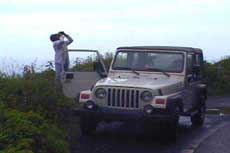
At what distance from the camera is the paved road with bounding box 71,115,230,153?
37.1ft

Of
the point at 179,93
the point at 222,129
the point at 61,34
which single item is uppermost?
the point at 61,34

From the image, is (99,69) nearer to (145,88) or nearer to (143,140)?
(145,88)

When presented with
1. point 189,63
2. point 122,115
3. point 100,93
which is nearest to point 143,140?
point 122,115

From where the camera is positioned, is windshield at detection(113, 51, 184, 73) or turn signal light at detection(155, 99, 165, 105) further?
windshield at detection(113, 51, 184, 73)

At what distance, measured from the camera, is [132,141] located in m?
12.4

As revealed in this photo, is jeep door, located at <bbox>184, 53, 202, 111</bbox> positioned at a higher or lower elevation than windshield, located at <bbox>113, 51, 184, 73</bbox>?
lower

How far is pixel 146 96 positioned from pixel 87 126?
142 cm

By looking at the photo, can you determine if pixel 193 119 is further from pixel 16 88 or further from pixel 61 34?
pixel 16 88

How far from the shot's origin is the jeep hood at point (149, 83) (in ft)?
41.1

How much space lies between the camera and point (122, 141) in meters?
12.3

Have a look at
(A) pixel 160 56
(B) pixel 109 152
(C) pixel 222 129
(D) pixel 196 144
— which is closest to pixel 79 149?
(B) pixel 109 152

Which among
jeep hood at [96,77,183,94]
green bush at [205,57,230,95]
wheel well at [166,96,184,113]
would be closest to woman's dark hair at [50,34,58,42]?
jeep hood at [96,77,183,94]

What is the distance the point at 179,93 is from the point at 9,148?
5999 millimetres

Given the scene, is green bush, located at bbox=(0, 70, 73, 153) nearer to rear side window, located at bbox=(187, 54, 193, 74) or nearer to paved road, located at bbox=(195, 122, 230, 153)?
paved road, located at bbox=(195, 122, 230, 153)
